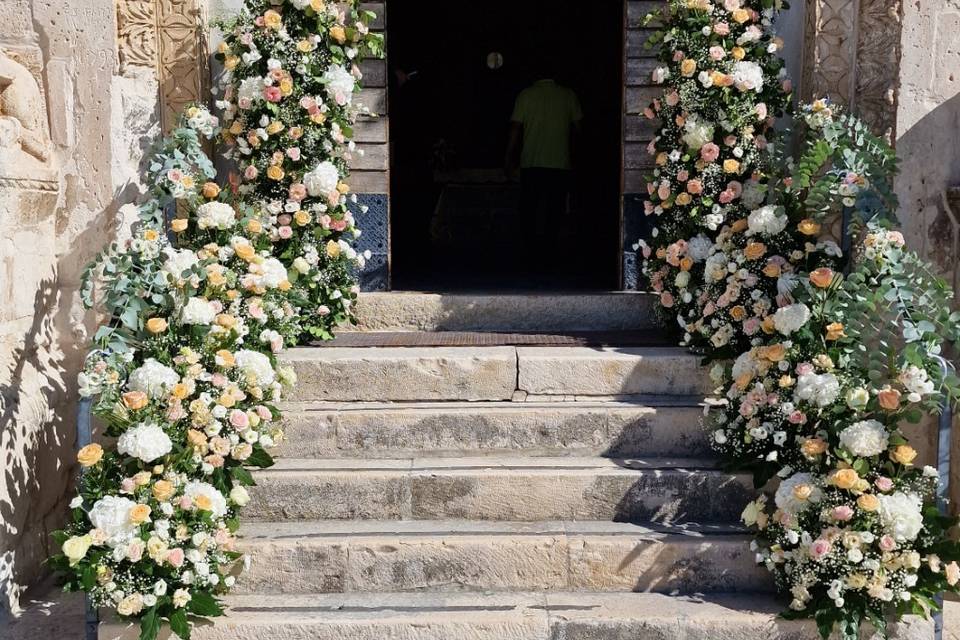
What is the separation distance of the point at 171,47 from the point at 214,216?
1212 millimetres

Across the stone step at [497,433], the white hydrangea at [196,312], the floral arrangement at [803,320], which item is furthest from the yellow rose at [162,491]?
the floral arrangement at [803,320]

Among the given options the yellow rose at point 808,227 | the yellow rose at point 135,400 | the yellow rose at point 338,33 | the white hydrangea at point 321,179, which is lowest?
the yellow rose at point 135,400

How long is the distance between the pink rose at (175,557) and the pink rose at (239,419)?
0.56 metres

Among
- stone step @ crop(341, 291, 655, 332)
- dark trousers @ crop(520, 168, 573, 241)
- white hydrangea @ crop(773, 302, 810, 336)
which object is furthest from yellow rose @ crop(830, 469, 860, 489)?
dark trousers @ crop(520, 168, 573, 241)

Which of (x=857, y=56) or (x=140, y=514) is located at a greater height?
(x=857, y=56)

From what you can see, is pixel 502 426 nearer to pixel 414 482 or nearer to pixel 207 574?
pixel 414 482

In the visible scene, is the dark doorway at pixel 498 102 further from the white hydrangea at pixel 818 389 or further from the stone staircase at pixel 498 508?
the white hydrangea at pixel 818 389

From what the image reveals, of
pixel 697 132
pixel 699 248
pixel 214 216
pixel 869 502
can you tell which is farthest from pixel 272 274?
pixel 869 502

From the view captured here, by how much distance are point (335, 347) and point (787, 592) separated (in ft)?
8.10

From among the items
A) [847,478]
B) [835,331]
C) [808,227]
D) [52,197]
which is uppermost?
[52,197]

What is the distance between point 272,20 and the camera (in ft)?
15.2

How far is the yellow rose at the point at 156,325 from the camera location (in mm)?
3791

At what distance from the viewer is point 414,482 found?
398 centimetres

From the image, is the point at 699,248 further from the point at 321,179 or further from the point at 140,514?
→ the point at 140,514
